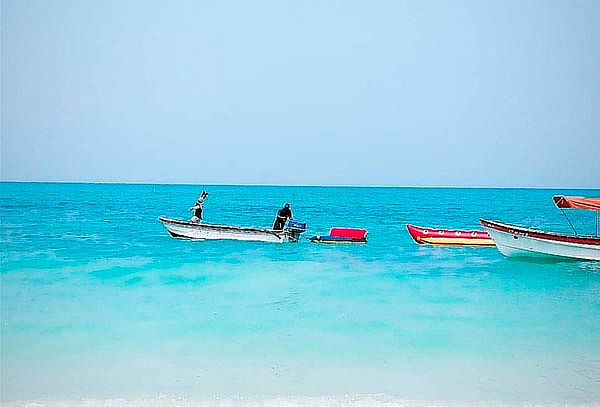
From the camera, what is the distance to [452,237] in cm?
946

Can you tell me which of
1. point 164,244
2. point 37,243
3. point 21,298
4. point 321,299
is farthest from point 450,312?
point 37,243

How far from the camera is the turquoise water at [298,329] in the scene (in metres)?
3.10

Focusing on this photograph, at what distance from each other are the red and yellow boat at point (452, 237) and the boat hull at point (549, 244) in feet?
5.44

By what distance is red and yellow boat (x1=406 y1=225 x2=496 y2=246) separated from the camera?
30.3 ft

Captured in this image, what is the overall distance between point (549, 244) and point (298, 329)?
4088 mm

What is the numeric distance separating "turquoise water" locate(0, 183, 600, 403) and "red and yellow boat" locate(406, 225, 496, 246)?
4.77ft

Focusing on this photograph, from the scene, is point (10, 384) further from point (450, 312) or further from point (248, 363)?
point (450, 312)

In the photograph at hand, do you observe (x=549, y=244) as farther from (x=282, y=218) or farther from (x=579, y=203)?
(x=282, y=218)

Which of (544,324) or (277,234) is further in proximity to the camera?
(277,234)

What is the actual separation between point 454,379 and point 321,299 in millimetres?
2130

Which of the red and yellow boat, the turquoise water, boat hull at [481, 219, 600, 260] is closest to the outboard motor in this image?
the turquoise water

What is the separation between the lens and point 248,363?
339 cm

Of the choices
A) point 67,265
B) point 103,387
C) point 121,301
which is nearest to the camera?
point 103,387

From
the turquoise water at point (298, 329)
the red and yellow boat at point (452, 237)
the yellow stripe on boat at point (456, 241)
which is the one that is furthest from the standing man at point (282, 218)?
the yellow stripe on boat at point (456, 241)
